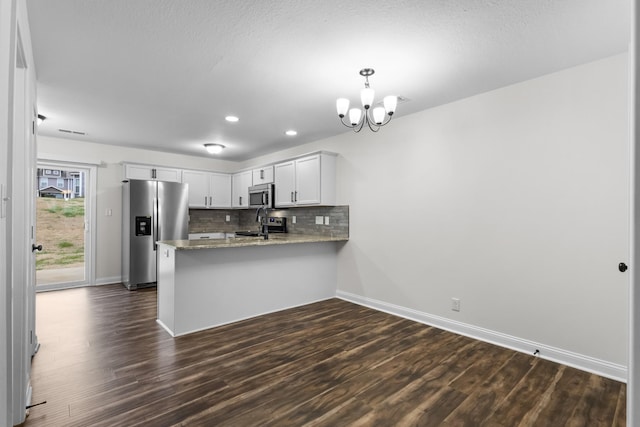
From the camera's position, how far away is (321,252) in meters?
4.50

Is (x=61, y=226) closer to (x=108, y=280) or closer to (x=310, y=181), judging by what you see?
(x=108, y=280)

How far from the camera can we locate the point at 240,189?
641 centimetres

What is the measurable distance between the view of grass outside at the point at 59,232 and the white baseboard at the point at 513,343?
15.9 ft

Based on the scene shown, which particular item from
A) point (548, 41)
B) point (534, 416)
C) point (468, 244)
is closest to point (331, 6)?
point (548, 41)

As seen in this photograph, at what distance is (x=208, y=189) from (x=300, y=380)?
4811 millimetres

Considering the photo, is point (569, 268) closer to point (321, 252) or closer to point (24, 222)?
point (321, 252)

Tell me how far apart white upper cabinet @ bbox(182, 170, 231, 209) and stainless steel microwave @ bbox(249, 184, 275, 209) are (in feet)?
3.24

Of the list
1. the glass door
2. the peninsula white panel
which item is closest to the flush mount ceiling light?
the glass door

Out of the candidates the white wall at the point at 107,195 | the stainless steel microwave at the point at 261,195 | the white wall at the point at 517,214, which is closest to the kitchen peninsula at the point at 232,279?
the white wall at the point at 517,214

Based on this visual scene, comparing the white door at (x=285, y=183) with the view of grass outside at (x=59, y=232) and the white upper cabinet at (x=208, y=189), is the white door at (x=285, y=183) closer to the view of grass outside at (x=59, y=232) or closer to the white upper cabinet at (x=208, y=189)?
the white upper cabinet at (x=208, y=189)

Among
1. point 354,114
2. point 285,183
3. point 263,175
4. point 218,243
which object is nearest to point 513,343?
point 354,114

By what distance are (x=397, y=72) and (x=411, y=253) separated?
2.00 m

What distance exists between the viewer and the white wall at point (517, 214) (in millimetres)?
2430

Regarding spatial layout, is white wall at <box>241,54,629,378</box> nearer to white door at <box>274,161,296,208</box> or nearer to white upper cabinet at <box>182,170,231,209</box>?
white door at <box>274,161,296,208</box>
